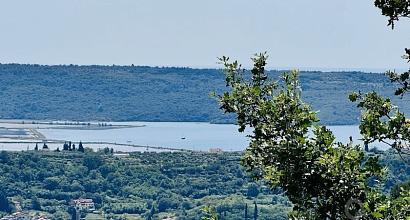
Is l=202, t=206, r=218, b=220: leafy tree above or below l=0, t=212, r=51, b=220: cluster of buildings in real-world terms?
above

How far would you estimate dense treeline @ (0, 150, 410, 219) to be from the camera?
121125 mm

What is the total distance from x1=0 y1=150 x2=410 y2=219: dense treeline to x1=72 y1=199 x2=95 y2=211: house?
109cm

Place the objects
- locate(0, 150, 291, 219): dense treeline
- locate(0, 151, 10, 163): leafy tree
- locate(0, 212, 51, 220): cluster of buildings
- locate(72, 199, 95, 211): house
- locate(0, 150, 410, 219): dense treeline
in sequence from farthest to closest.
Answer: locate(0, 151, 10, 163): leafy tree → locate(72, 199, 95, 211): house → locate(0, 150, 291, 219): dense treeline → locate(0, 150, 410, 219): dense treeline → locate(0, 212, 51, 220): cluster of buildings

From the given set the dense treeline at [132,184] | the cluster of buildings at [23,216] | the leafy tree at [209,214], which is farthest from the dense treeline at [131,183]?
the leafy tree at [209,214]

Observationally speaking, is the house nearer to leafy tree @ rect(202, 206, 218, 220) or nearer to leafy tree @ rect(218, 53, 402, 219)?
leafy tree @ rect(202, 206, 218, 220)

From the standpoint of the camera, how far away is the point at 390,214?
8.23 metres

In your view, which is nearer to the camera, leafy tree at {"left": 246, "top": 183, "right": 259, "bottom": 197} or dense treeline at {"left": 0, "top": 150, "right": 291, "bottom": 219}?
dense treeline at {"left": 0, "top": 150, "right": 291, "bottom": 219}

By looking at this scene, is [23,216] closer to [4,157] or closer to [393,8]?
[4,157]

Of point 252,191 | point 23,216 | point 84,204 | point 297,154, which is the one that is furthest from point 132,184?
point 297,154

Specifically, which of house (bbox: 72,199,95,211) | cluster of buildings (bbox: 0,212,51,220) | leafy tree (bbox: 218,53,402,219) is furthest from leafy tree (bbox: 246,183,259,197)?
leafy tree (bbox: 218,53,402,219)

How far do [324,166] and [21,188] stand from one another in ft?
431

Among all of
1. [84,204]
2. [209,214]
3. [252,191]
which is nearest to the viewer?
[209,214]

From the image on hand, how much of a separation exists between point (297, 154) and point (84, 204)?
120 m

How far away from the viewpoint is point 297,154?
329 inches
